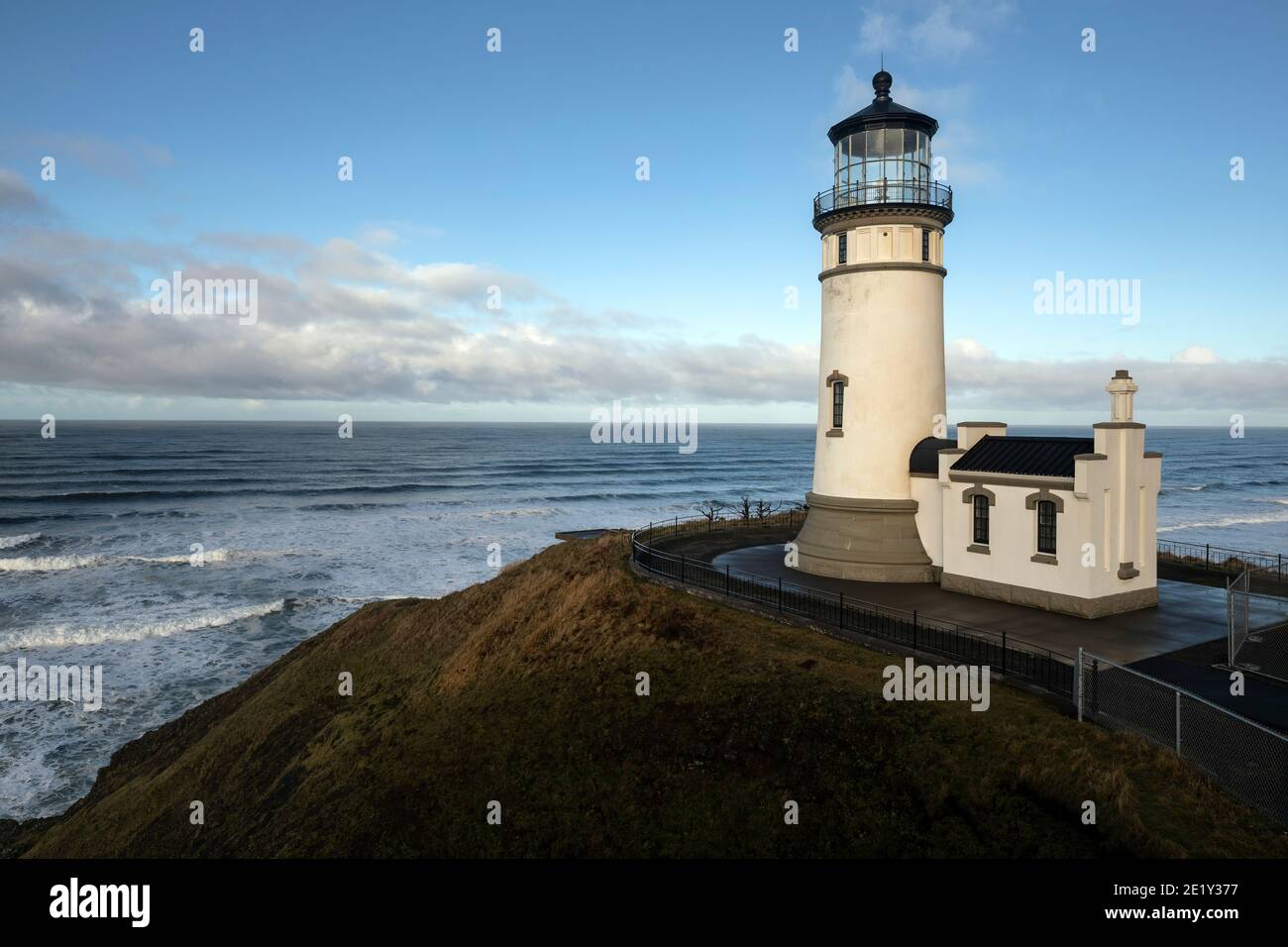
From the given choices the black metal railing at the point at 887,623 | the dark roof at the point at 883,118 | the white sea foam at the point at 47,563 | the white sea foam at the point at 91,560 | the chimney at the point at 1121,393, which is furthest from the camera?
the white sea foam at the point at 91,560

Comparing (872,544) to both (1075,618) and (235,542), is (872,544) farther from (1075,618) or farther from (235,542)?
(235,542)

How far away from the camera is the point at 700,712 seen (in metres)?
12.9

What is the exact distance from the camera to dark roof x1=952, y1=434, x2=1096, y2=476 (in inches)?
682

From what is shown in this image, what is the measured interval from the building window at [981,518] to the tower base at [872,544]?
1.91m

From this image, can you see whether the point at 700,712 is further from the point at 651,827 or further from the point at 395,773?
the point at 395,773

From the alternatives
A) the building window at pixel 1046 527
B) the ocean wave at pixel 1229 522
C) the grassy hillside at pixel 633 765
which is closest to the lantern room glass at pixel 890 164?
the building window at pixel 1046 527

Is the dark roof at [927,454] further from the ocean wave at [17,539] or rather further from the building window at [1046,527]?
the ocean wave at [17,539]

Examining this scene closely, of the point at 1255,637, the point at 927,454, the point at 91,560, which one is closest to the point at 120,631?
the point at 91,560

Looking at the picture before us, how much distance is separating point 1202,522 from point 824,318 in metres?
48.4

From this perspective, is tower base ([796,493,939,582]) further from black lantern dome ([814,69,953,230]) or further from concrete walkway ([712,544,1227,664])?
black lantern dome ([814,69,953,230])

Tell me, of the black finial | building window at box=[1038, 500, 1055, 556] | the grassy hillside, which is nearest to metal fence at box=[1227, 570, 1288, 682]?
building window at box=[1038, 500, 1055, 556]

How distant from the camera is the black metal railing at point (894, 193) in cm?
1992

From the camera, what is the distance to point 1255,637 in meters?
14.8
